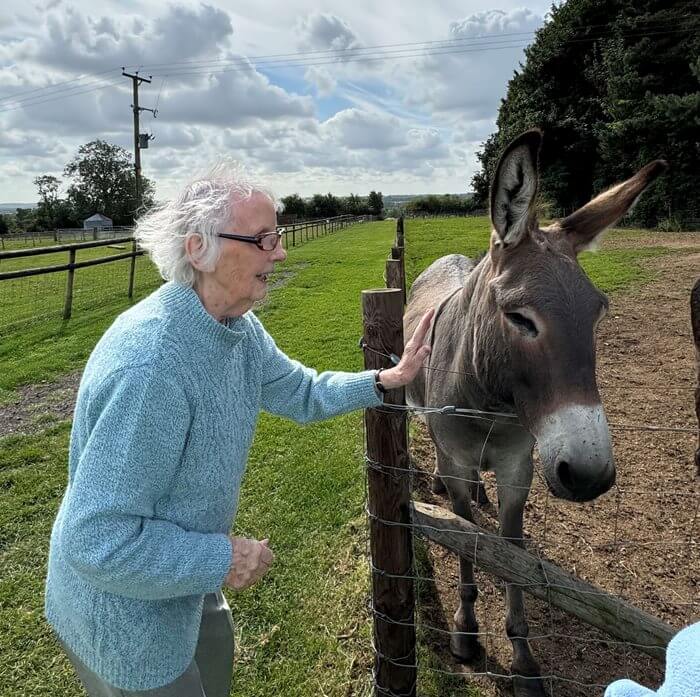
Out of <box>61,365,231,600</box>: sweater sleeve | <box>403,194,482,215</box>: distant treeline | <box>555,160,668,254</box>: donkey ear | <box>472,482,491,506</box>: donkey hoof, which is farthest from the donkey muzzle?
<box>403,194,482,215</box>: distant treeline

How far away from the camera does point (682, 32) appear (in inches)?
1005

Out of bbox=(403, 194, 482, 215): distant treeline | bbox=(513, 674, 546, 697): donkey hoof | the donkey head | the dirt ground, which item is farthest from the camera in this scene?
bbox=(403, 194, 482, 215): distant treeline

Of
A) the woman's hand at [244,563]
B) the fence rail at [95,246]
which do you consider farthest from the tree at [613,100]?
the woman's hand at [244,563]

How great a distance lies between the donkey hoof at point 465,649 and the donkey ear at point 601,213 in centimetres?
219

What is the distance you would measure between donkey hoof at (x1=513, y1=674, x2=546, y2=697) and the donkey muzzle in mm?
1506

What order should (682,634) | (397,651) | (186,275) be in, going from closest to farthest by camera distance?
(682,634) → (186,275) → (397,651)

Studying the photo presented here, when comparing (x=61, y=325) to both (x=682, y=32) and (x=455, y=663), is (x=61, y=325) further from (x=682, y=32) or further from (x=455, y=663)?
(x=682, y=32)

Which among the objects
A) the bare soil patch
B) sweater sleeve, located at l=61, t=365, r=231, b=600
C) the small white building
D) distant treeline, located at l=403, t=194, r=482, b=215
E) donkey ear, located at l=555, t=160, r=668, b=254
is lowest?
the bare soil patch

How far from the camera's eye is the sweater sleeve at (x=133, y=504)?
4.33ft

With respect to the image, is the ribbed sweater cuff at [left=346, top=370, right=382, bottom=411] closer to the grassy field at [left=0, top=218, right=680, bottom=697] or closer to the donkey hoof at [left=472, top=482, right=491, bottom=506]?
the grassy field at [left=0, top=218, right=680, bottom=697]

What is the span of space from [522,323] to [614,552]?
8.07 ft

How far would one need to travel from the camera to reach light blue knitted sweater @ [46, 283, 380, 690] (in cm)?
134

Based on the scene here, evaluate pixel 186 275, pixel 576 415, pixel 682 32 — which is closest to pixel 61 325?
pixel 186 275

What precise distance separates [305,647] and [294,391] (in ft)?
5.75
